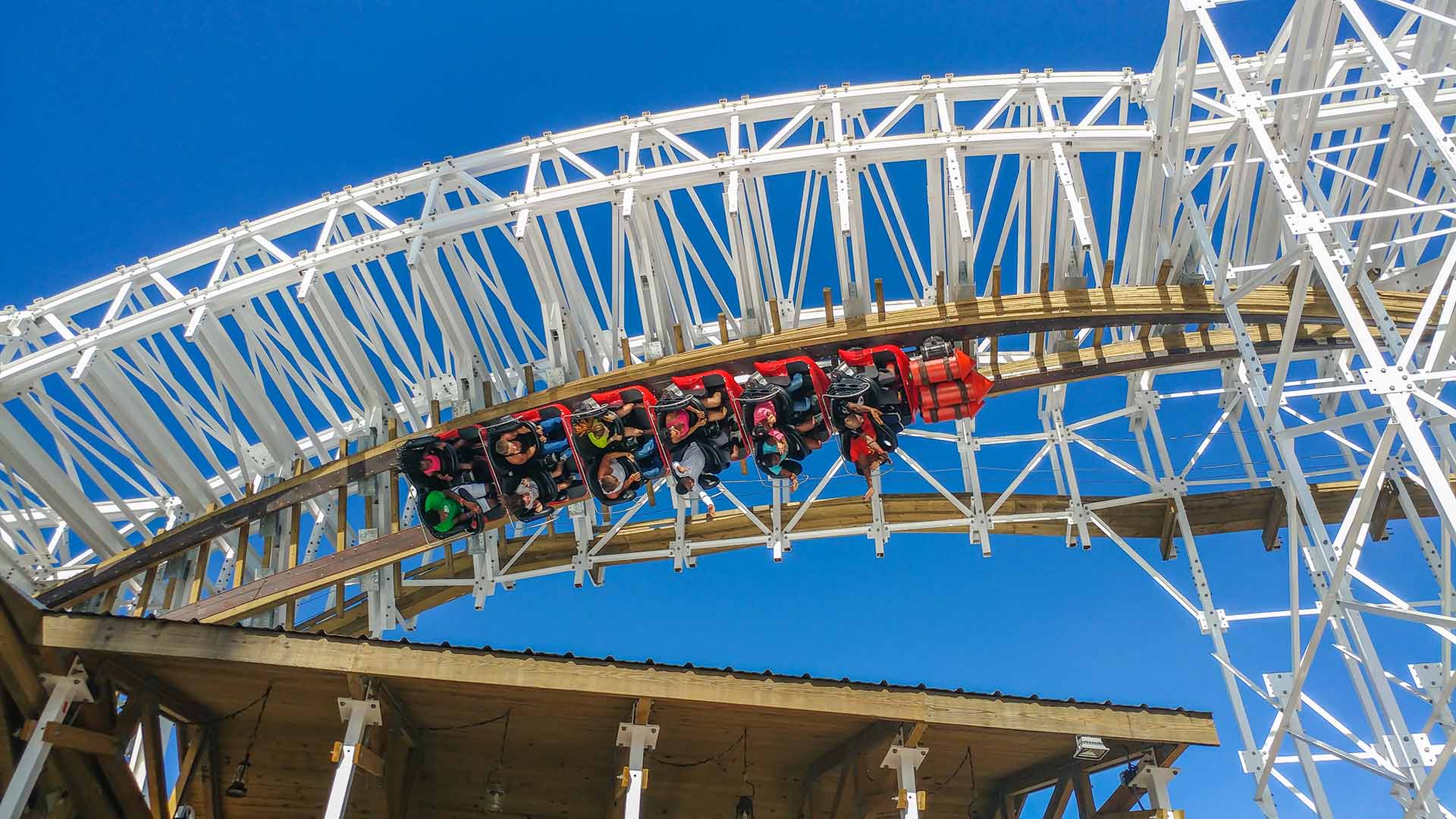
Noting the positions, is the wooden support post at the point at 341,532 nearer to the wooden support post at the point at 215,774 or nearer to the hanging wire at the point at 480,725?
the wooden support post at the point at 215,774

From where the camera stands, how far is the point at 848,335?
13.8m

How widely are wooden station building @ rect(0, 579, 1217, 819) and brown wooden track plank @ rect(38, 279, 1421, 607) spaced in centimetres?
618

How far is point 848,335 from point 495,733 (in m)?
7.14

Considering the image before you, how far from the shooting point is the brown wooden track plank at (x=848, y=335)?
13109 mm

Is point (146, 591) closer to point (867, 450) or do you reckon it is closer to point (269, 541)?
point (269, 541)

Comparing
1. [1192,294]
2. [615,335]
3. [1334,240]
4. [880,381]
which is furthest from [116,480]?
[1334,240]

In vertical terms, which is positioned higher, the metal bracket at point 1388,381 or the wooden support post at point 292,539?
the wooden support post at point 292,539

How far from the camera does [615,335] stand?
14.1m

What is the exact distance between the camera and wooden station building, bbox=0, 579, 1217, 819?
24.7 ft

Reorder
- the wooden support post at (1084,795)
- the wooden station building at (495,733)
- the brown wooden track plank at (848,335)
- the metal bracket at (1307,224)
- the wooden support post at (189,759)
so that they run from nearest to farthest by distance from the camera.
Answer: the wooden station building at (495,733)
the wooden support post at (189,759)
the wooden support post at (1084,795)
the metal bracket at (1307,224)
the brown wooden track plank at (848,335)

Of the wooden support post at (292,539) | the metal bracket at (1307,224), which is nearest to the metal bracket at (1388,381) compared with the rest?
the metal bracket at (1307,224)

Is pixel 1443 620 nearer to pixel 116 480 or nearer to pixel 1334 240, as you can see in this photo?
pixel 1334 240

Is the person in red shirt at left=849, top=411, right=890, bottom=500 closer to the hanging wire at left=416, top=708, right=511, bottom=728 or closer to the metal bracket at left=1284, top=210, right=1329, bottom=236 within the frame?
the metal bracket at left=1284, top=210, right=1329, bottom=236

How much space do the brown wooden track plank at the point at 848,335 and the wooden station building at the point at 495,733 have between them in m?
6.18
